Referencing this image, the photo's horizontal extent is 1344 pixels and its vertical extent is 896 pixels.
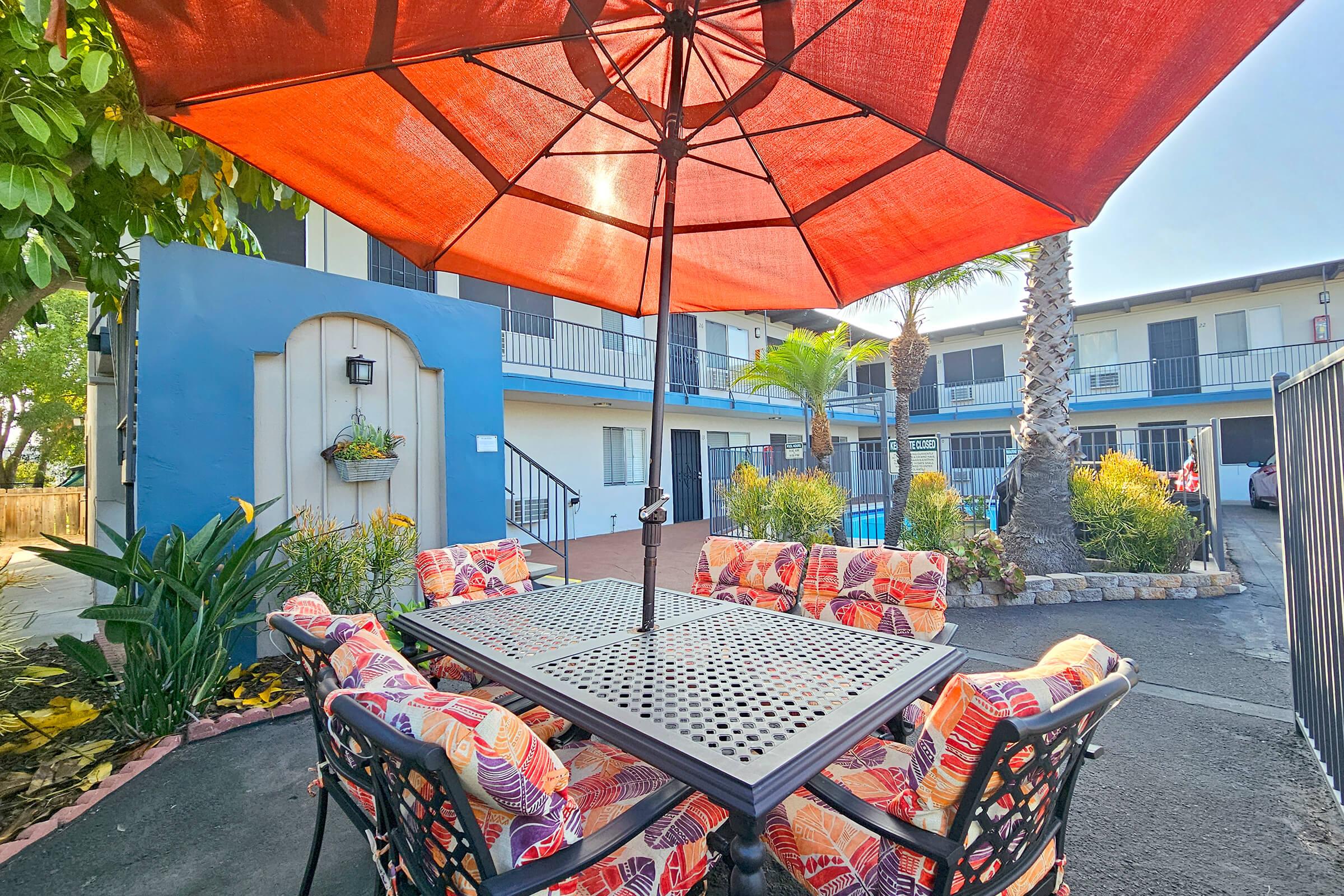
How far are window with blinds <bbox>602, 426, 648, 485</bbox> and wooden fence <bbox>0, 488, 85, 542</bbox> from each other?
418 inches

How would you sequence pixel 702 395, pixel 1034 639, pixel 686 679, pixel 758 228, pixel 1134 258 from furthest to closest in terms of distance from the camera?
pixel 702 395 → pixel 1134 258 → pixel 1034 639 → pixel 758 228 → pixel 686 679

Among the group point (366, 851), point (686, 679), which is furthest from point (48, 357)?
point (686, 679)

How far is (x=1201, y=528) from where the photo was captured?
621cm

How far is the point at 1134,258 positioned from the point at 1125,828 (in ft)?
46.7

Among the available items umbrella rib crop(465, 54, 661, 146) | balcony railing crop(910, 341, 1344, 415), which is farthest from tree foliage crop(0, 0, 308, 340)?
balcony railing crop(910, 341, 1344, 415)

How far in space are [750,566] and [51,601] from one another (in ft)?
25.6

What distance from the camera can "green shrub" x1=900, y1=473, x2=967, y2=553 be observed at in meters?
6.20

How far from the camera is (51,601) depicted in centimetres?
603

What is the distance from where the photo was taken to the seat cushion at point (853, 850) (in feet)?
4.05

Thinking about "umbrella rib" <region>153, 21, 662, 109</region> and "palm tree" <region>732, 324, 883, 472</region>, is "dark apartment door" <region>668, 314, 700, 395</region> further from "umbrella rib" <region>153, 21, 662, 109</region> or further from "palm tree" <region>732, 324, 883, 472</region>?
"umbrella rib" <region>153, 21, 662, 109</region>

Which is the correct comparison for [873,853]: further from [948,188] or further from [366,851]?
[948,188]

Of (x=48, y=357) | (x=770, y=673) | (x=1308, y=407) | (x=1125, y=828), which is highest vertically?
(x=48, y=357)

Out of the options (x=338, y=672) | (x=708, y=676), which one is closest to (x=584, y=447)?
(x=708, y=676)

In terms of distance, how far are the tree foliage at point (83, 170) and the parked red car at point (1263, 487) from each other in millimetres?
19019
